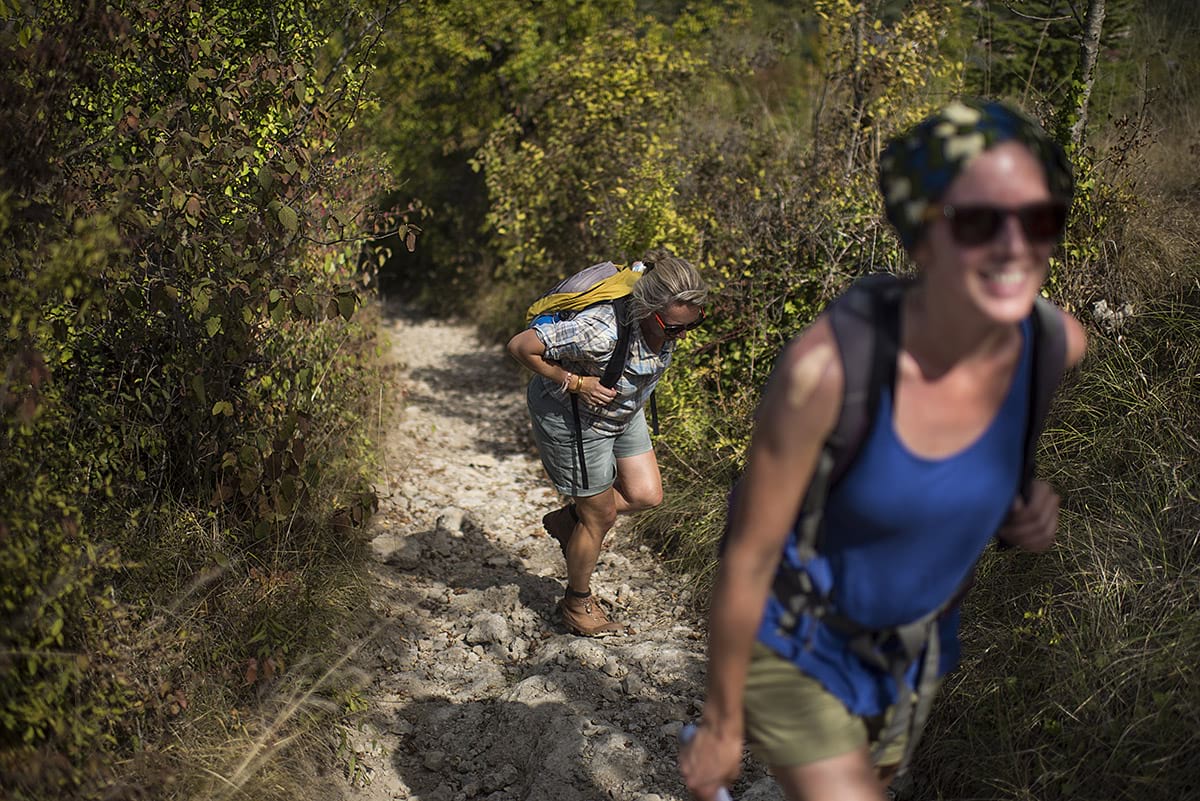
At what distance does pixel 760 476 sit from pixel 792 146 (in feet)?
20.7

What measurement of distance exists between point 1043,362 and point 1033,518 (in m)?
0.36

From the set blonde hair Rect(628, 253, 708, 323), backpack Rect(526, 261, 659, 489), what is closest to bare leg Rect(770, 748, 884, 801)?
blonde hair Rect(628, 253, 708, 323)

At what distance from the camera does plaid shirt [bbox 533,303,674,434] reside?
420cm

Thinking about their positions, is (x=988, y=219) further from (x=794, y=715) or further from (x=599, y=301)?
(x=599, y=301)

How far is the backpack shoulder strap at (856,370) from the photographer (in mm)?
1689

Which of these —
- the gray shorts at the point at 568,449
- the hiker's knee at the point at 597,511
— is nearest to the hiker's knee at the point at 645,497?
the hiker's knee at the point at 597,511

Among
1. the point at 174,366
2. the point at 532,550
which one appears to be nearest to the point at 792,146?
the point at 532,550

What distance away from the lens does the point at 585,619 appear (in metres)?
4.78

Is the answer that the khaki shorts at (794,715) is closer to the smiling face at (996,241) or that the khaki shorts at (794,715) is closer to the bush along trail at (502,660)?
the smiling face at (996,241)

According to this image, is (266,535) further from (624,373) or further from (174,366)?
(624,373)

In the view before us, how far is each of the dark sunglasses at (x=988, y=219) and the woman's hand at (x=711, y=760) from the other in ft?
3.17

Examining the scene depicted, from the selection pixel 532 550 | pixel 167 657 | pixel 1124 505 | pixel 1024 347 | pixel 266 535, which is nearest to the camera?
pixel 1024 347

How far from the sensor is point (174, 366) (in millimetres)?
4270

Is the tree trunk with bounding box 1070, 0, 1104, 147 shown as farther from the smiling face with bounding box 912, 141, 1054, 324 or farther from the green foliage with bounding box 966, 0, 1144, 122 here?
the smiling face with bounding box 912, 141, 1054, 324
